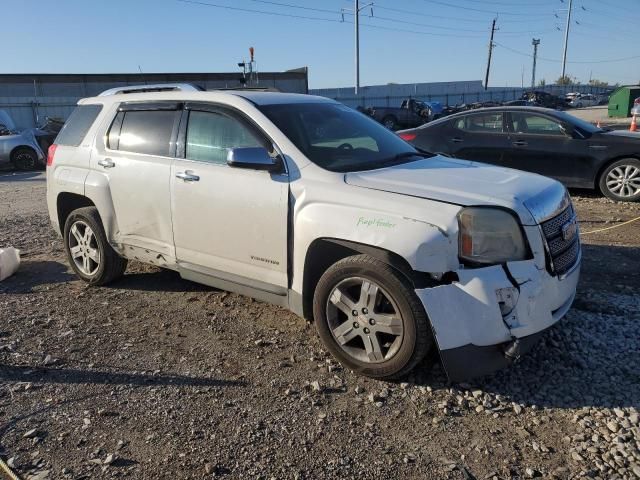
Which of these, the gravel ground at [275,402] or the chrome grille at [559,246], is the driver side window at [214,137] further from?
the chrome grille at [559,246]

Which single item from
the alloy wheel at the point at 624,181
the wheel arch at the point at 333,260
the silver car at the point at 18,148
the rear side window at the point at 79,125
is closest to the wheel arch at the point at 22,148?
the silver car at the point at 18,148

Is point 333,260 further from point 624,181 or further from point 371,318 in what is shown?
point 624,181

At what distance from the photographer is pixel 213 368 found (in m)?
3.75

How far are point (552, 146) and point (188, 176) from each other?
21.6 feet

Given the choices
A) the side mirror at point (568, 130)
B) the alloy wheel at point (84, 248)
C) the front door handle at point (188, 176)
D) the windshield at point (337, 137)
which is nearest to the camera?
the windshield at point (337, 137)

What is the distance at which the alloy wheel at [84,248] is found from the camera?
5293 millimetres

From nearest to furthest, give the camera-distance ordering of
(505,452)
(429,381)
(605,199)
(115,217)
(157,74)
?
(505,452) → (429,381) → (115,217) → (605,199) → (157,74)

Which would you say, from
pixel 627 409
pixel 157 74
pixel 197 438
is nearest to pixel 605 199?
pixel 627 409

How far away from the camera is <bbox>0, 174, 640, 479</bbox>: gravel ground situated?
278cm

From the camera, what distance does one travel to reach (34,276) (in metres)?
5.80

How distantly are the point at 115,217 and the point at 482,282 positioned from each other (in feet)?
10.9

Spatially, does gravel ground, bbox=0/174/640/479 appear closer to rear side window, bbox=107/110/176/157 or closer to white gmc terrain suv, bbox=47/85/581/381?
white gmc terrain suv, bbox=47/85/581/381

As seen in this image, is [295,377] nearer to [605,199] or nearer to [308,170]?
[308,170]

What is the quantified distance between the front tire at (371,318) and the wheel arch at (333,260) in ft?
0.15
